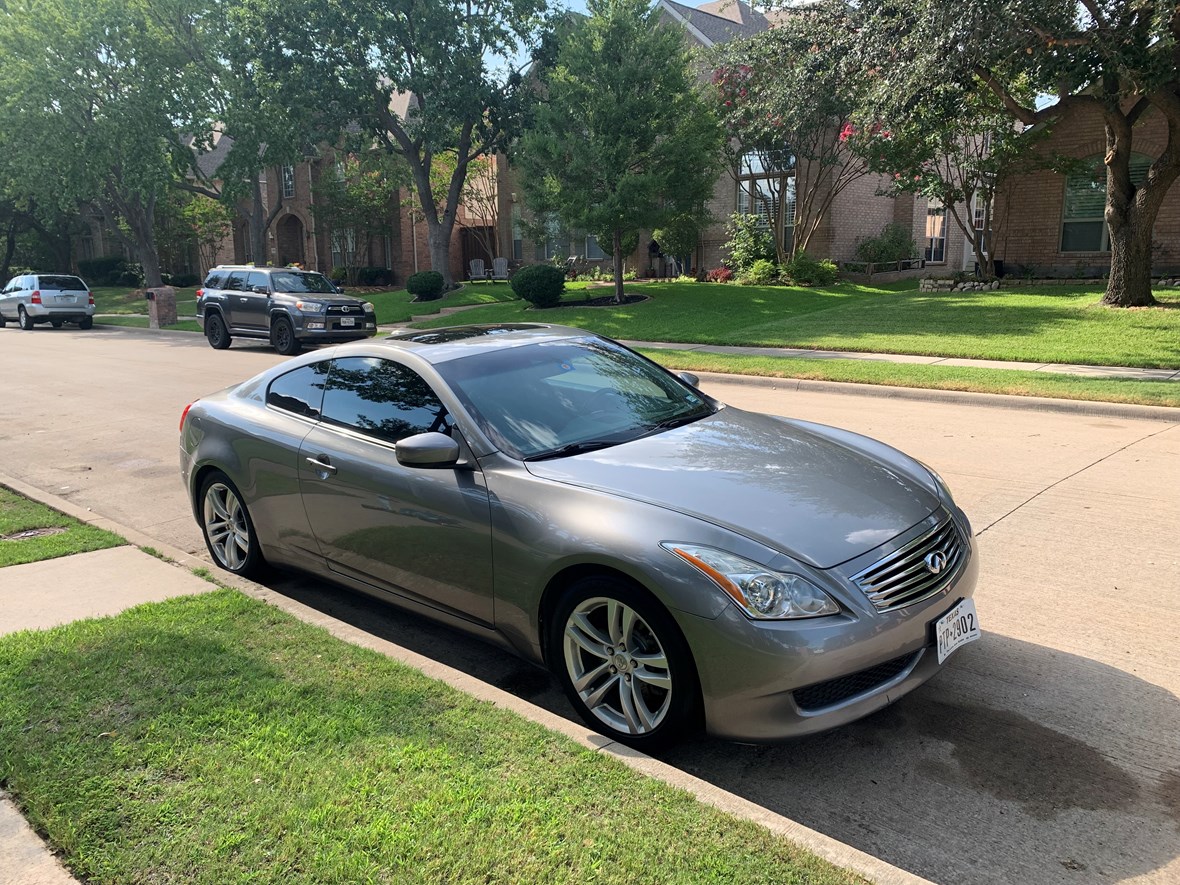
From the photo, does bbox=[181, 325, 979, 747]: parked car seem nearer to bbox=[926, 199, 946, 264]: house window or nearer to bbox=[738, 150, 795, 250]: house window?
bbox=[738, 150, 795, 250]: house window

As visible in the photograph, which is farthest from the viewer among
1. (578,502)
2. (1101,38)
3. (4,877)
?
(1101,38)

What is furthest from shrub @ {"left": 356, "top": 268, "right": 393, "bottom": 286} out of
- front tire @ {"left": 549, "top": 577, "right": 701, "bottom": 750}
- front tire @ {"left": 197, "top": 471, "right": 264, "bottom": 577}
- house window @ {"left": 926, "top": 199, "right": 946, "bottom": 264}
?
front tire @ {"left": 549, "top": 577, "right": 701, "bottom": 750}

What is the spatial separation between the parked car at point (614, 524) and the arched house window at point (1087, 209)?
22.5m

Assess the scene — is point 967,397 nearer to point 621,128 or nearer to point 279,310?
point 621,128

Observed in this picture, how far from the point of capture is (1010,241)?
24531 millimetres

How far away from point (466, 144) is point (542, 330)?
25508 millimetres

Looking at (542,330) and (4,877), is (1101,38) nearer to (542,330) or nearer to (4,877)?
(542,330)

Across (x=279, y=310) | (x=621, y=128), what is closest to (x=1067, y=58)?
(x=621, y=128)

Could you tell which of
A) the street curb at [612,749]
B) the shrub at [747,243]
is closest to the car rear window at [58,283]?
the shrub at [747,243]

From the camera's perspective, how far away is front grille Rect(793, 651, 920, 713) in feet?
10.1

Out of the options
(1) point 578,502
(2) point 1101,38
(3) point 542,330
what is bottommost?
(1) point 578,502

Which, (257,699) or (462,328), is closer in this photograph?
(257,699)

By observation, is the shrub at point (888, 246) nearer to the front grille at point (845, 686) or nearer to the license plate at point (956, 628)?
the license plate at point (956, 628)

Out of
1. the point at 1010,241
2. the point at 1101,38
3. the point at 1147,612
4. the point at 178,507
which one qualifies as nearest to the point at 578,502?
the point at 1147,612
